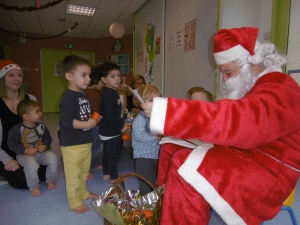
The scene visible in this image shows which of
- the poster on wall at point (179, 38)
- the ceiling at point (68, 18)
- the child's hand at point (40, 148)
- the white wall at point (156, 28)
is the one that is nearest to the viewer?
the child's hand at point (40, 148)

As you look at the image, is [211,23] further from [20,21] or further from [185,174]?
[20,21]

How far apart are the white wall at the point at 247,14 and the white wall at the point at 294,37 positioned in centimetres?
17

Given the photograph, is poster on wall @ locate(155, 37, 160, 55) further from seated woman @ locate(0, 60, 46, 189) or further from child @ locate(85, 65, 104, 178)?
seated woman @ locate(0, 60, 46, 189)

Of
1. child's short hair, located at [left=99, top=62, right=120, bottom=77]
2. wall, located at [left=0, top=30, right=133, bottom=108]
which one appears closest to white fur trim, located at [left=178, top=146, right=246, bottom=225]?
child's short hair, located at [left=99, top=62, right=120, bottom=77]

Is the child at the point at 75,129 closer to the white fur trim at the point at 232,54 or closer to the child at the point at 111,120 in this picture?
the child at the point at 111,120

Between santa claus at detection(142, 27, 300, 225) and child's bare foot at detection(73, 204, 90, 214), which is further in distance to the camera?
child's bare foot at detection(73, 204, 90, 214)

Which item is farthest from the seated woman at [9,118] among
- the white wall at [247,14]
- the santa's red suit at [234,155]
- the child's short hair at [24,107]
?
the white wall at [247,14]

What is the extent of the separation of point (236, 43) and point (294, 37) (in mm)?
1380

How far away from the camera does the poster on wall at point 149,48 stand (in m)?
3.50

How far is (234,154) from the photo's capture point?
0.67m

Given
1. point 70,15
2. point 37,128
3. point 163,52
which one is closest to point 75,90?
point 37,128

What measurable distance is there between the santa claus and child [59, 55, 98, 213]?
2.46ft

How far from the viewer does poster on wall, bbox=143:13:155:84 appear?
11.5ft

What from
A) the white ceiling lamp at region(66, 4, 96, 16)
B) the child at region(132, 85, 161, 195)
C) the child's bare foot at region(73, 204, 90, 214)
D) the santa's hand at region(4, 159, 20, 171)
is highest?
the white ceiling lamp at region(66, 4, 96, 16)
